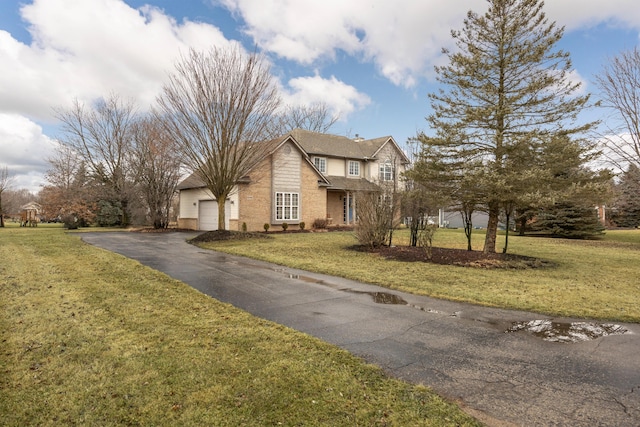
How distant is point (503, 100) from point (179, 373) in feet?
39.5

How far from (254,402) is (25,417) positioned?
6.20ft

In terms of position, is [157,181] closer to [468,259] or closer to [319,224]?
[319,224]

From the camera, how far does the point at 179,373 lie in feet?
12.1

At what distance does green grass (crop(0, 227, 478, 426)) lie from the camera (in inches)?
118

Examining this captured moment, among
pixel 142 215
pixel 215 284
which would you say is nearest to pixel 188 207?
pixel 142 215

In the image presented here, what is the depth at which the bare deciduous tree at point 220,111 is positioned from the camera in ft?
54.4

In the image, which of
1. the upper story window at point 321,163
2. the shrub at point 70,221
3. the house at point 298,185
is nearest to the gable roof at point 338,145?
the house at point 298,185

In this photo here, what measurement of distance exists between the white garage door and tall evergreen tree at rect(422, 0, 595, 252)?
617 inches

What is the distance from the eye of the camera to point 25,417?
2.95 metres

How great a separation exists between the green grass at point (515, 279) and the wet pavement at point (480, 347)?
2.18 feet

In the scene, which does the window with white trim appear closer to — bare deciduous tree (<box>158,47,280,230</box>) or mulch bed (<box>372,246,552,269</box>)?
bare deciduous tree (<box>158,47,280,230</box>)

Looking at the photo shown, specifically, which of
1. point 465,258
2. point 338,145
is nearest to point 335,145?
point 338,145

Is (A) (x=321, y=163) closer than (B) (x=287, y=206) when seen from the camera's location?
No

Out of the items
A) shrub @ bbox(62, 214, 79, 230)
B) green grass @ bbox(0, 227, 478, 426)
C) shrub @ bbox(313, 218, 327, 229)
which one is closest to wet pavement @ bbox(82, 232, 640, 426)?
green grass @ bbox(0, 227, 478, 426)
